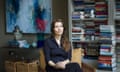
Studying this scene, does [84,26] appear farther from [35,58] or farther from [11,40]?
[11,40]

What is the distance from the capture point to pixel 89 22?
507 cm

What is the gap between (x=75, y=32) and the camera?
5.08 meters

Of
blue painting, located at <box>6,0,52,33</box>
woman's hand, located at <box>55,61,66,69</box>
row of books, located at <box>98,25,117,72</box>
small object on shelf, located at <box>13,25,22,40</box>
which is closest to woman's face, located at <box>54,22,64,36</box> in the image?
woman's hand, located at <box>55,61,66,69</box>

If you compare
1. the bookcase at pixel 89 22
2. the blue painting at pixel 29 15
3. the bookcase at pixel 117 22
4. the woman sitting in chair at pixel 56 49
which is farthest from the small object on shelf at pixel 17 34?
the bookcase at pixel 117 22

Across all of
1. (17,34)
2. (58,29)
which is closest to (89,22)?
(58,29)

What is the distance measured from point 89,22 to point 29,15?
1310 millimetres

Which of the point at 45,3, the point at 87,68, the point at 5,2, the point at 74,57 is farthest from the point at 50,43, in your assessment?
the point at 5,2

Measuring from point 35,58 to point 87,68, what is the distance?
1298 millimetres

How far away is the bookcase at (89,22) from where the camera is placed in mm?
4852

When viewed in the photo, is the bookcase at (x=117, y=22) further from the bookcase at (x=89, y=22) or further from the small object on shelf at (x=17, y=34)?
the small object on shelf at (x=17, y=34)

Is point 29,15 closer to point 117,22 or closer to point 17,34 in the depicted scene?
point 17,34

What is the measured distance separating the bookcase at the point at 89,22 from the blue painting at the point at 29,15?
0.64 metres

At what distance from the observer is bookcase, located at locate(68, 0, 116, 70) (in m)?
4.85

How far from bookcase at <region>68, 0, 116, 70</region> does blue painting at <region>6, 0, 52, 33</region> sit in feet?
2.09
